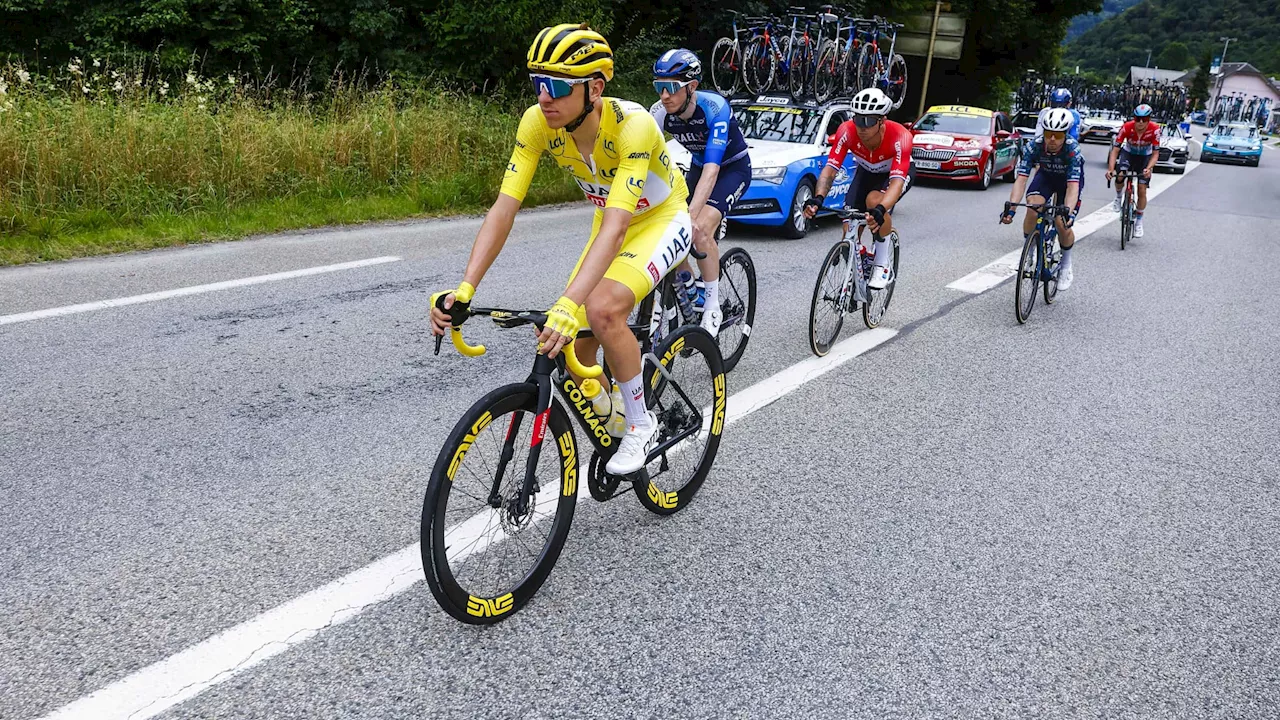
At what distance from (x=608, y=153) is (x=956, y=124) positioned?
19.5 meters

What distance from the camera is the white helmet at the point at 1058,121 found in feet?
27.1

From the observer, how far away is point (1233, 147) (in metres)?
36.1

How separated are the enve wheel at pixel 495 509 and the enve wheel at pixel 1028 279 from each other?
567 cm

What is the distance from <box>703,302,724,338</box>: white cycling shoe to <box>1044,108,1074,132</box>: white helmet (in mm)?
4433

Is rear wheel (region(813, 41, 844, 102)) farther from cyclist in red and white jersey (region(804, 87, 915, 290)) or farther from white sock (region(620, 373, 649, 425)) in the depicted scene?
white sock (region(620, 373, 649, 425))

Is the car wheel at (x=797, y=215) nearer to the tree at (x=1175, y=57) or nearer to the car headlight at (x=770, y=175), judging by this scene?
the car headlight at (x=770, y=175)

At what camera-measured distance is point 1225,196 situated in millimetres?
21531

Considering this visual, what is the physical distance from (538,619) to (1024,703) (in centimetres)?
158

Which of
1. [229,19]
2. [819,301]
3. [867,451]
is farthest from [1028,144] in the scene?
[229,19]

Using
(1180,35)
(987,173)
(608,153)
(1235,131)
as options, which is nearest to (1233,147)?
(1235,131)

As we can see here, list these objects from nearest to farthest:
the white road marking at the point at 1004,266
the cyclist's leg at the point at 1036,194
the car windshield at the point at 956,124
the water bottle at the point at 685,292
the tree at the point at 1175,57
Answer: the water bottle at the point at 685,292 → the cyclist's leg at the point at 1036,194 → the white road marking at the point at 1004,266 → the car windshield at the point at 956,124 → the tree at the point at 1175,57

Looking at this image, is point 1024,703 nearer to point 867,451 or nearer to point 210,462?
point 867,451

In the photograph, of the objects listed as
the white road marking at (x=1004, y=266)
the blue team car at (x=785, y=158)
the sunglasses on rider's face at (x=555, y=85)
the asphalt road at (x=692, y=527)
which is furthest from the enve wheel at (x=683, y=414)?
the blue team car at (x=785, y=158)

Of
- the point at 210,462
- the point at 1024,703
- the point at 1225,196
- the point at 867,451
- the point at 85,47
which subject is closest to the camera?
the point at 1024,703
